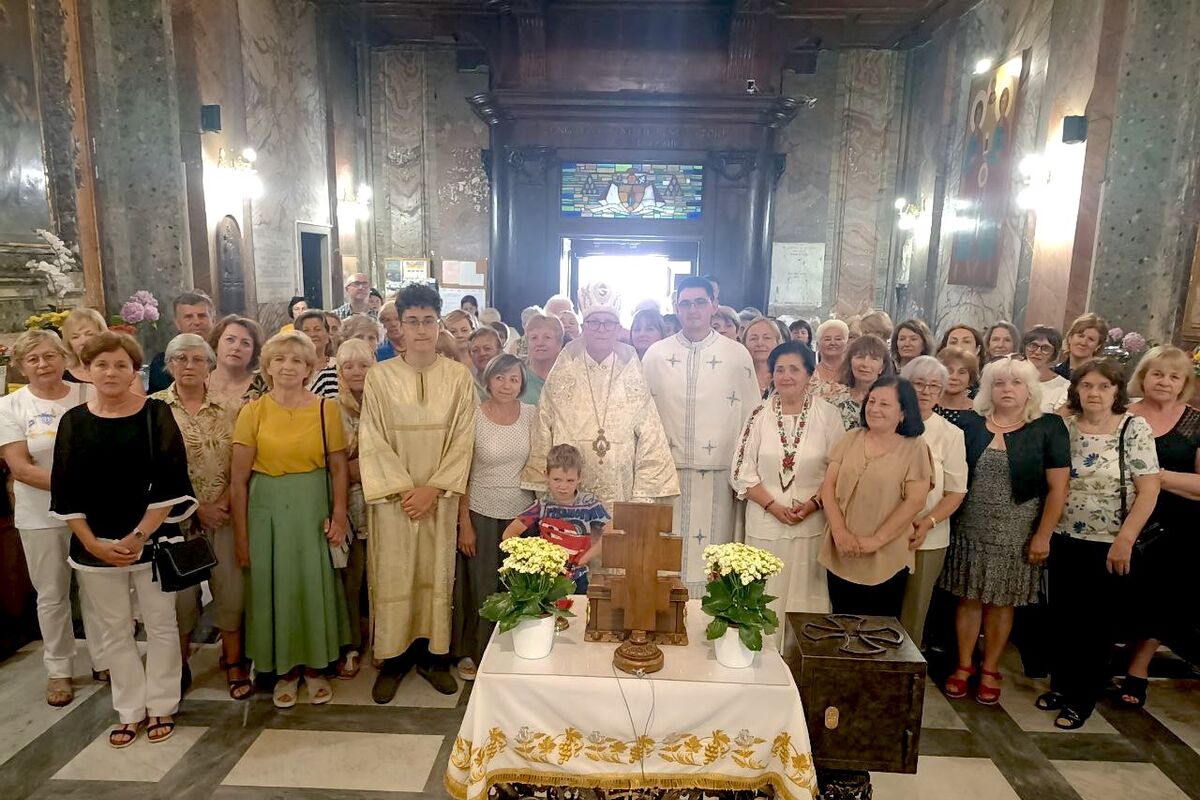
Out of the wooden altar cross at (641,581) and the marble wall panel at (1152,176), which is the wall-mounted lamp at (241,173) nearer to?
the wooden altar cross at (641,581)

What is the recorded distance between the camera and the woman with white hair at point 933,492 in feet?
12.3

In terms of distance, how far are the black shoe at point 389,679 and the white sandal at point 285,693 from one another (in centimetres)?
38

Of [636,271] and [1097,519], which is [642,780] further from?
[636,271]

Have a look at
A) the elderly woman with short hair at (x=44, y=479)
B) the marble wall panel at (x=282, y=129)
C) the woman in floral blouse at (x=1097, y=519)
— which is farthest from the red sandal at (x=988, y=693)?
the marble wall panel at (x=282, y=129)

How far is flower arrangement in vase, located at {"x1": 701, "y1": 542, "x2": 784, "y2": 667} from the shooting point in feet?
8.34

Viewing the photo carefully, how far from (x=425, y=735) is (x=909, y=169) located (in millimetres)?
11838

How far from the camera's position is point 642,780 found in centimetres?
247

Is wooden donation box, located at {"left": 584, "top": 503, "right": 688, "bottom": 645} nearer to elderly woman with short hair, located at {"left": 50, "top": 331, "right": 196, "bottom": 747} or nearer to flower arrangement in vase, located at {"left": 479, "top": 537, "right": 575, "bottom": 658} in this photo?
flower arrangement in vase, located at {"left": 479, "top": 537, "right": 575, "bottom": 658}

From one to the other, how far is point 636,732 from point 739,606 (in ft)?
1.73

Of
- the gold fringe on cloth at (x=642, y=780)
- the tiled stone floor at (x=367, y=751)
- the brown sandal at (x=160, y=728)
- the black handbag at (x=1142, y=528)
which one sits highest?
the black handbag at (x=1142, y=528)

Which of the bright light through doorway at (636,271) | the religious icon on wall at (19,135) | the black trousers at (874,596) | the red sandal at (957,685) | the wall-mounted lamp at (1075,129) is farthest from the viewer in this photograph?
the bright light through doorway at (636,271)

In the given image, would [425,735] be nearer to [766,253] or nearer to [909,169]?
[766,253]

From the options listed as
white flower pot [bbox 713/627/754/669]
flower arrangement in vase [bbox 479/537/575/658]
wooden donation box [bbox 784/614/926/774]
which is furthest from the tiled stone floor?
white flower pot [bbox 713/627/754/669]

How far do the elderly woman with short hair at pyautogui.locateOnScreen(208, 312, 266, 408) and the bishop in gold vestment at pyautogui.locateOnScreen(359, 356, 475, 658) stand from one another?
2.52 feet
